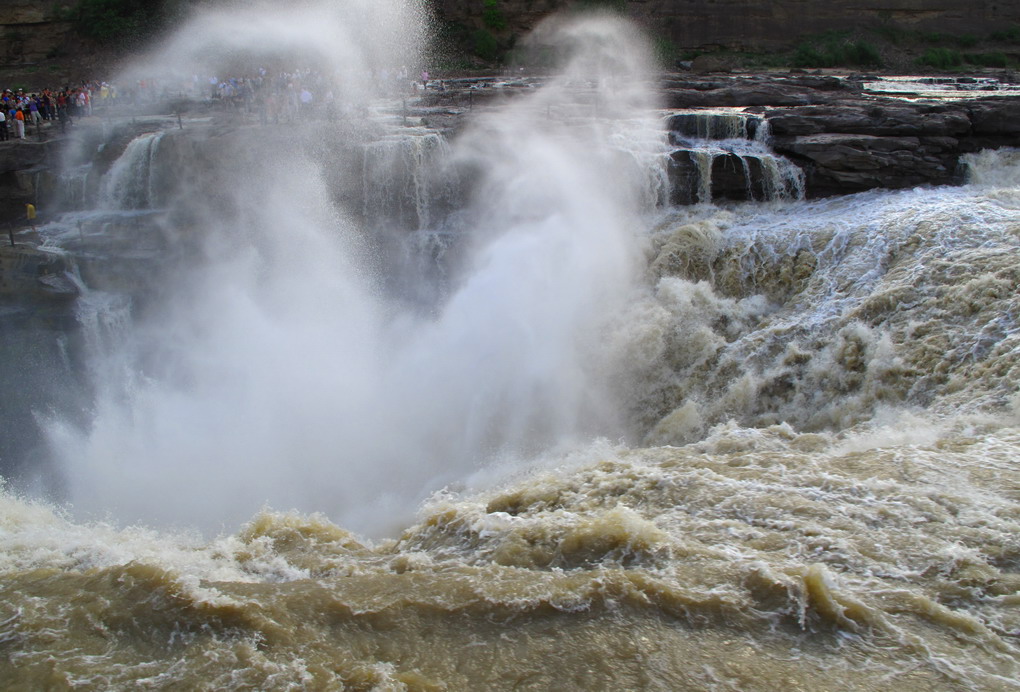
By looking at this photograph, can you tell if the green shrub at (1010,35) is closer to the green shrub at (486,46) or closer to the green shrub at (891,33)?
the green shrub at (891,33)

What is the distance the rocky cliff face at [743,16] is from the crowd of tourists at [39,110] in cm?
1827

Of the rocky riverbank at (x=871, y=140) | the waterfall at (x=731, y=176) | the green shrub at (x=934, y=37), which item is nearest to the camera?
the rocky riverbank at (x=871, y=140)

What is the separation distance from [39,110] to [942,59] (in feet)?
105

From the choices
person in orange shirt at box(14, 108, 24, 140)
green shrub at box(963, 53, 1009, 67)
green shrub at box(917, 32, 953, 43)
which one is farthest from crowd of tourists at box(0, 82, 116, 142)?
green shrub at box(963, 53, 1009, 67)

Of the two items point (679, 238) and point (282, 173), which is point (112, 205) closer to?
point (282, 173)

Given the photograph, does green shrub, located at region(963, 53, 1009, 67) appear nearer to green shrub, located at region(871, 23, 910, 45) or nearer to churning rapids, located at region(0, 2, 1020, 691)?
green shrub, located at region(871, 23, 910, 45)

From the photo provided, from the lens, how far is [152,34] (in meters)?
31.9


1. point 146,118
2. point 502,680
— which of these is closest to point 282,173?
point 146,118

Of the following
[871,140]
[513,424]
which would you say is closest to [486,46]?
[871,140]

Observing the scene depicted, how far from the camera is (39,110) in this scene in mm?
19438

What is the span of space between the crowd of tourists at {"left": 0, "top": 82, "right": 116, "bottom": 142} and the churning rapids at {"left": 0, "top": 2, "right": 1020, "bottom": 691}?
289 centimetres

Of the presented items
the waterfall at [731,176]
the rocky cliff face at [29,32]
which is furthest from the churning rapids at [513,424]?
the rocky cliff face at [29,32]

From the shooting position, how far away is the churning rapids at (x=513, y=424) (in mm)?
4926

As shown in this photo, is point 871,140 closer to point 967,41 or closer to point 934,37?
point 934,37
